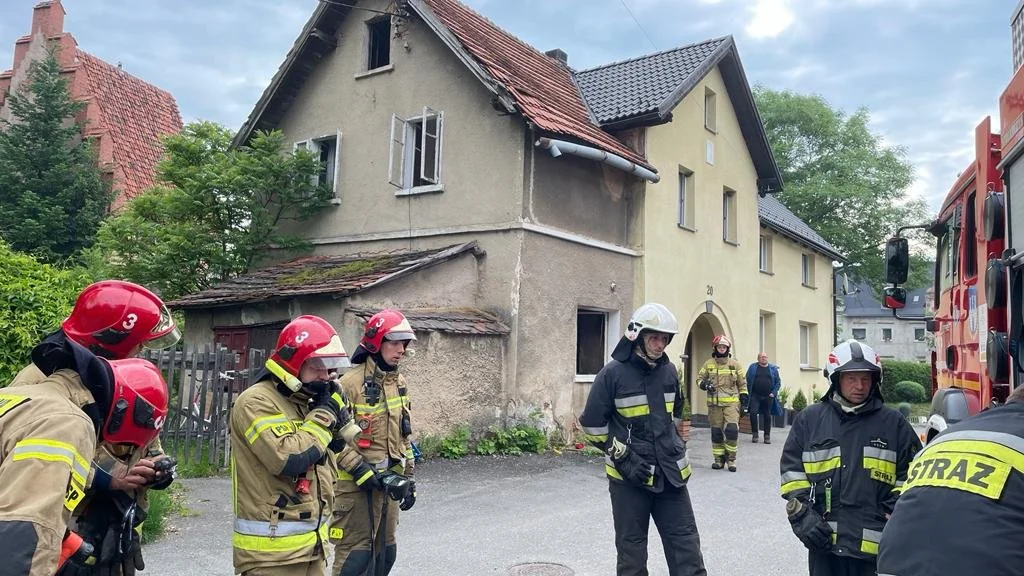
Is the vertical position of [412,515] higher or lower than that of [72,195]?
lower

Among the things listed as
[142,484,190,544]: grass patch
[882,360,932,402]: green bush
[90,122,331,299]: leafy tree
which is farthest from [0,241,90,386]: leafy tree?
[882,360,932,402]: green bush

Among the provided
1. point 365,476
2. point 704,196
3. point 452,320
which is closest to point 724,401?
point 452,320

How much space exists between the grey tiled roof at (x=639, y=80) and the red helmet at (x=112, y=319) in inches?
479

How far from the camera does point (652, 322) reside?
15.2ft

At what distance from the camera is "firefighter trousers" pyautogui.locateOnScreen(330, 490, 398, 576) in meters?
4.35

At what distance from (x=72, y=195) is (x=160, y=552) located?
16914 mm

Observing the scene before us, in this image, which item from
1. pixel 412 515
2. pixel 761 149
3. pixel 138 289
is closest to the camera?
pixel 138 289

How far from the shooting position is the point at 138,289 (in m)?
2.71

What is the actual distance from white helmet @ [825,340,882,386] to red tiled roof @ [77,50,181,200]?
22.2m

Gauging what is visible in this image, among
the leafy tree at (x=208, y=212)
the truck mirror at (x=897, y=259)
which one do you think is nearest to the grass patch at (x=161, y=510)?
the truck mirror at (x=897, y=259)

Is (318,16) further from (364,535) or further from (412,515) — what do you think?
(364,535)

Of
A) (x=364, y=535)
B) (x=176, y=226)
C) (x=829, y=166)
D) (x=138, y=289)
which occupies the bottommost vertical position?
(x=364, y=535)

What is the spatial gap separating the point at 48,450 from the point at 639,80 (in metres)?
15.3

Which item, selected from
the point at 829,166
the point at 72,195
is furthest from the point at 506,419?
the point at 829,166
